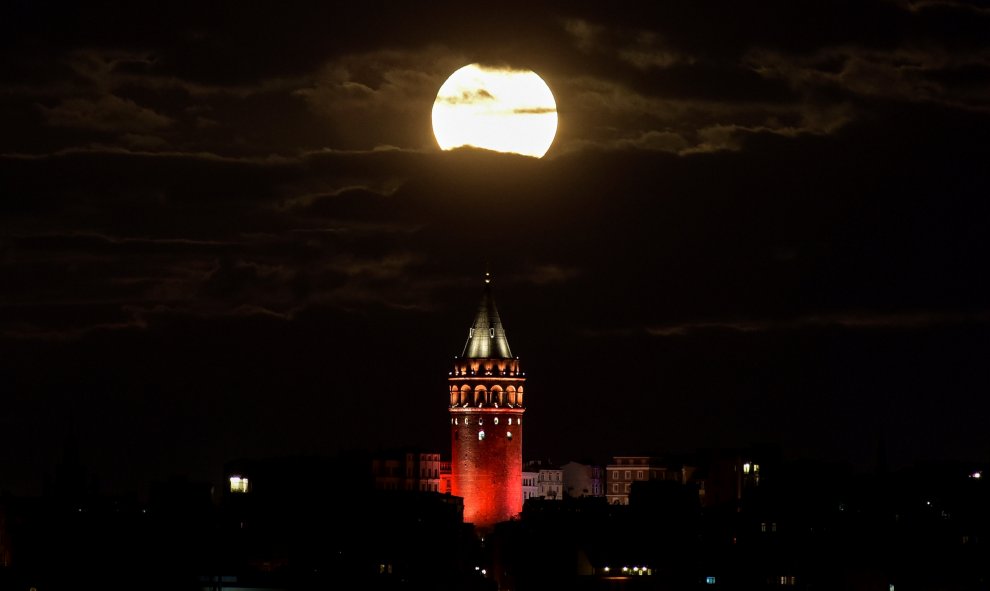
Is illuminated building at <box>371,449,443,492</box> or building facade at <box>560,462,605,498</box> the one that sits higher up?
building facade at <box>560,462,605,498</box>

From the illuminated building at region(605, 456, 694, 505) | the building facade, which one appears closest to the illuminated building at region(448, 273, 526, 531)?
the illuminated building at region(605, 456, 694, 505)

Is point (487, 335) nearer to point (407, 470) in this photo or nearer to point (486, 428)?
point (486, 428)

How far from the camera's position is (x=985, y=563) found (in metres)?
108

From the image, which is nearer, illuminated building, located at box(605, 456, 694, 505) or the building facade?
illuminated building, located at box(605, 456, 694, 505)

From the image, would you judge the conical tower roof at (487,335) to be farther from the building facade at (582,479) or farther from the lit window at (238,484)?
the building facade at (582,479)

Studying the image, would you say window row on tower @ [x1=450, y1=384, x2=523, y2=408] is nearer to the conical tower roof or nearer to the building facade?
the conical tower roof

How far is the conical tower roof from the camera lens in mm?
135250

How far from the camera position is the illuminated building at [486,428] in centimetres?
13200

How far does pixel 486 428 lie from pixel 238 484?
1448 centimetres

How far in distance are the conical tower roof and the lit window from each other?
553 inches

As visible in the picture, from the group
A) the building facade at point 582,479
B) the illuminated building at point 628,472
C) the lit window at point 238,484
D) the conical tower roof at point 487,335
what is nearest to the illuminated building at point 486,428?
the conical tower roof at point 487,335

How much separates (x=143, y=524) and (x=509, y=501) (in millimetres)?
21058

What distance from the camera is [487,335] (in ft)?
A: 445

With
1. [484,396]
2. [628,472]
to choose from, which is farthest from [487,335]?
[628,472]
